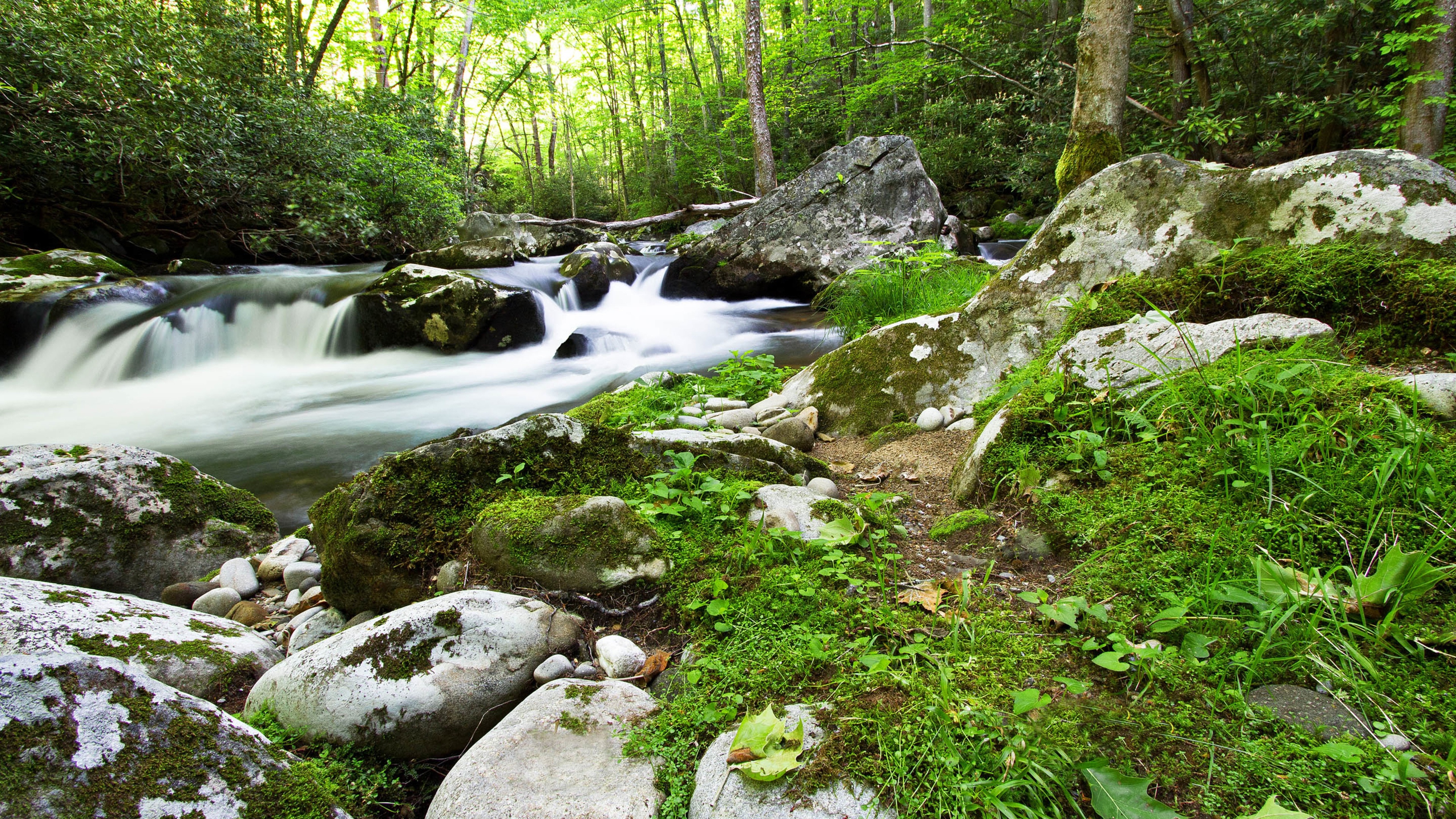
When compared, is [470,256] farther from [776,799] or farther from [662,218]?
[776,799]

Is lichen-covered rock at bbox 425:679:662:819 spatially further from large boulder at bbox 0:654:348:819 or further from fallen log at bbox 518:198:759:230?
fallen log at bbox 518:198:759:230

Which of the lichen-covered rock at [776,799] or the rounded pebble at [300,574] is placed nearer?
the lichen-covered rock at [776,799]

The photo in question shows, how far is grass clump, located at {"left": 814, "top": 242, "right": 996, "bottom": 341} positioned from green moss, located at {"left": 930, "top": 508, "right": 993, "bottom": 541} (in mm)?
3510

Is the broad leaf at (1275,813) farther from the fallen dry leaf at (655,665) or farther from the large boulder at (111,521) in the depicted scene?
the large boulder at (111,521)

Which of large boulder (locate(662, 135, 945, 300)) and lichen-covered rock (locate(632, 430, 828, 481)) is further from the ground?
large boulder (locate(662, 135, 945, 300))

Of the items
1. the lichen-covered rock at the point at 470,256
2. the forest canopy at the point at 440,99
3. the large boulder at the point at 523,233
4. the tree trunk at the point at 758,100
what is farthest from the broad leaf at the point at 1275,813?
the large boulder at the point at 523,233

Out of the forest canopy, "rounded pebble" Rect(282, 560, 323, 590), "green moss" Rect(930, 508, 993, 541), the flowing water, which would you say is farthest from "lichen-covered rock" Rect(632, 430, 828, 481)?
the forest canopy

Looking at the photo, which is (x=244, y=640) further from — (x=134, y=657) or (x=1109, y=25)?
(x=1109, y=25)

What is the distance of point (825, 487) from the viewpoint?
2887 millimetres

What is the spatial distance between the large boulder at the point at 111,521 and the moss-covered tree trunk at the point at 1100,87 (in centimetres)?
694

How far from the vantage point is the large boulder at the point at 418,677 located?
174 cm

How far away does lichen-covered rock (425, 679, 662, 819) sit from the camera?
138 cm

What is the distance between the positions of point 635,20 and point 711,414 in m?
31.4

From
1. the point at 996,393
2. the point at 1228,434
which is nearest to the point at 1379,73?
the point at 996,393
